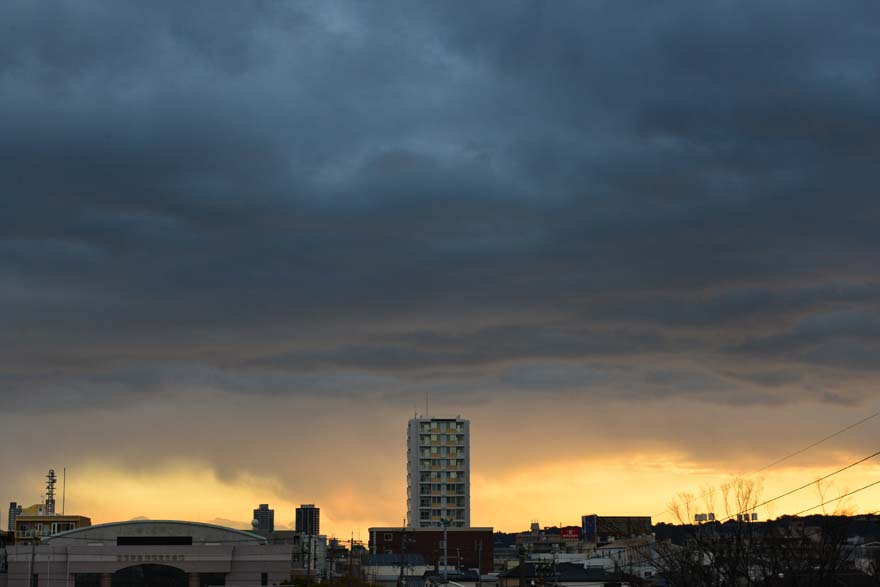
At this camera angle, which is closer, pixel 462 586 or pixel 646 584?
pixel 646 584

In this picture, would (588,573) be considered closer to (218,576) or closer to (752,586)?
(218,576)

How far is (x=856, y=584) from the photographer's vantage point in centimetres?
9094

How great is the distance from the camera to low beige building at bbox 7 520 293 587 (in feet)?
390

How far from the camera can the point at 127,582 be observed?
393 feet

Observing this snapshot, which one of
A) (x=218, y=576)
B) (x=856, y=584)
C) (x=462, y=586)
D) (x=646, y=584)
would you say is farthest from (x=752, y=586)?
(x=218, y=576)

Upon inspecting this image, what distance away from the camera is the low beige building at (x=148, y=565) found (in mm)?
118938

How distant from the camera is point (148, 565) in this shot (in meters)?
120

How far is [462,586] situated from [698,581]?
2005 inches

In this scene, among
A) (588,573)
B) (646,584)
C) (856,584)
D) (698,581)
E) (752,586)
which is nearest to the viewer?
(752,586)

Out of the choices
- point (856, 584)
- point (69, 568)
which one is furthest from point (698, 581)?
point (69, 568)

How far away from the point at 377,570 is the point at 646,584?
94812mm

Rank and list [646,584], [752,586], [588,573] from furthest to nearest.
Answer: [588,573] < [646,584] < [752,586]

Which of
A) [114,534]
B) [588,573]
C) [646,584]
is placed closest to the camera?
[646,584]

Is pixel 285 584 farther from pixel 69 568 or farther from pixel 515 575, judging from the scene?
pixel 515 575
